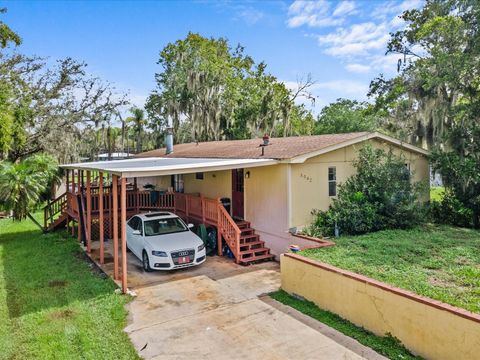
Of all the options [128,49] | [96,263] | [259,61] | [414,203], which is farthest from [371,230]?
[259,61]

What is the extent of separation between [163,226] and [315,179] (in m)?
4.83

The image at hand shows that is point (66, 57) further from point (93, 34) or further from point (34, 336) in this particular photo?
point (34, 336)

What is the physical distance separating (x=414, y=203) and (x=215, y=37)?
2922 centimetres

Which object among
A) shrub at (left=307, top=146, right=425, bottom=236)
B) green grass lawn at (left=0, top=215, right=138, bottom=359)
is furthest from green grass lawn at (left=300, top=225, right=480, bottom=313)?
green grass lawn at (left=0, top=215, right=138, bottom=359)

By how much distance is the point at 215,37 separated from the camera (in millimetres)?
34781

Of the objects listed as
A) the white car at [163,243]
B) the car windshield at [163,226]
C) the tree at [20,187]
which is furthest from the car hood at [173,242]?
the tree at [20,187]

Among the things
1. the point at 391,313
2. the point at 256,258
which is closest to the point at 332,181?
the point at 256,258

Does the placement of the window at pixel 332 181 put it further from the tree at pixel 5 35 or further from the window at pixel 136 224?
the tree at pixel 5 35

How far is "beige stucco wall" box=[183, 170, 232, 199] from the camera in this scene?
1288cm

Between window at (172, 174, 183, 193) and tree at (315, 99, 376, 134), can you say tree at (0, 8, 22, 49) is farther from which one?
tree at (315, 99, 376, 134)

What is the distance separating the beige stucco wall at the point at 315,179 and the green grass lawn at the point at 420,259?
4.94 ft

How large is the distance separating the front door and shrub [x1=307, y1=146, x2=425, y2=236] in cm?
277

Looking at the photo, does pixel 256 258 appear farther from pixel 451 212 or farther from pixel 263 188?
pixel 451 212

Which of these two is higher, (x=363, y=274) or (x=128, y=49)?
(x=128, y=49)
